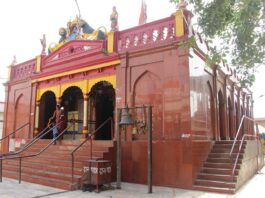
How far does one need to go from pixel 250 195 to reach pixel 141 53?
5931 millimetres

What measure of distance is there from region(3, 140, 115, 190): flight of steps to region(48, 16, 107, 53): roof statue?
4962 millimetres

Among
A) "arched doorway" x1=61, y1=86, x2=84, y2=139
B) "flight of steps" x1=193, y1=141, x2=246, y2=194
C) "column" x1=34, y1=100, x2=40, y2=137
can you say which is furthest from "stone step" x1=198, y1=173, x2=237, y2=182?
"column" x1=34, y1=100, x2=40, y2=137

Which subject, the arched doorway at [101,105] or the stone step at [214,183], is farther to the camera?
the arched doorway at [101,105]

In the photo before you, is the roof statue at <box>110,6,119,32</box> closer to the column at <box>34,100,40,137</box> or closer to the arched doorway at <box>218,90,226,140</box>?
the column at <box>34,100,40,137</box>

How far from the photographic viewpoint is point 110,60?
38.7 ft

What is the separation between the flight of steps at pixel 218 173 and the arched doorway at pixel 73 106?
24.6 feet

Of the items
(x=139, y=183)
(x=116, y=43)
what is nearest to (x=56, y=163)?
(x=139, y=183)

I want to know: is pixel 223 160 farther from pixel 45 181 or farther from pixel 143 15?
pixel 143 15

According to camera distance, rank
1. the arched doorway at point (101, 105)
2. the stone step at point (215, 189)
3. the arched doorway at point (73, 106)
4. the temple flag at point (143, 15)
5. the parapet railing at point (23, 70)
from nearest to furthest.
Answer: the stone step at point (215, 189)
the temple flag at point (143, 15)
the arched doorway at point (101, 105)
the parapet railing at point (23, 70)
the arched doorway at point (73, 106)

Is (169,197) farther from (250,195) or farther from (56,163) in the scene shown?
(56,163)

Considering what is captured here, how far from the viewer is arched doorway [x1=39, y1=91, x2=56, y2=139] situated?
49.2 ft

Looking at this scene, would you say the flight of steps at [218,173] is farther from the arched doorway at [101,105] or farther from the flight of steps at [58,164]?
the arched doorway at [101,105]

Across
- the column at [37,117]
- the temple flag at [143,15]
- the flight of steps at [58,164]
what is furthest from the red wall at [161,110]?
the column at [37,117]

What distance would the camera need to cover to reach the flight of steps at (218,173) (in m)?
8.68
